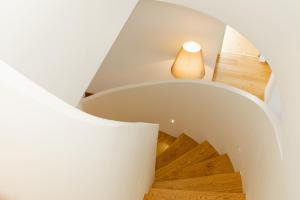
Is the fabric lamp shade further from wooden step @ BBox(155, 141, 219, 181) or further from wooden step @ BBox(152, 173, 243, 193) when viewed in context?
wooden step @ BBox(152, 173, 243, 193)

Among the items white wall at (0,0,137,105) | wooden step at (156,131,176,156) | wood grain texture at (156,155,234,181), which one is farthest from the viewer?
wooden step at (156,131,176,156)

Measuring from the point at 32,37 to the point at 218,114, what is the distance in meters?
2.81

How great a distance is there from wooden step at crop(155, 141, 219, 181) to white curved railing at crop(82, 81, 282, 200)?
0.11 meters

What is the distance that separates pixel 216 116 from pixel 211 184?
2.67 feet

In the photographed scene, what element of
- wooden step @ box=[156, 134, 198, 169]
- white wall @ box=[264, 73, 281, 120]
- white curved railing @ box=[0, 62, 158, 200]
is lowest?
white curved railing @ box=[0, 62, 158, 200]

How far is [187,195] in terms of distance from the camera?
12.3ft

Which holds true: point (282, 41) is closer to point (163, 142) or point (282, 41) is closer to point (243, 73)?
point (243, 73)

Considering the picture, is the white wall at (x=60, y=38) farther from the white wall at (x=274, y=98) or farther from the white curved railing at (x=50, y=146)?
the white wall at (x=274, y=98)

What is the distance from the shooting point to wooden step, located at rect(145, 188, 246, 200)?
3.72 meters

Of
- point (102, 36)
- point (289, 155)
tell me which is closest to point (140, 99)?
point (102, 36)

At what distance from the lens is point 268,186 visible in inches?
119

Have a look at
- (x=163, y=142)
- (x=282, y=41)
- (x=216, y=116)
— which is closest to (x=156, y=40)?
(x=216, y=116)

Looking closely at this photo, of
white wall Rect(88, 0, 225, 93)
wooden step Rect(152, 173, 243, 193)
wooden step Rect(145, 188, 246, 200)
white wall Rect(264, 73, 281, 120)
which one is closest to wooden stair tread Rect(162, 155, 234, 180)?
wooden step Rect(152, 173, 243, 193)

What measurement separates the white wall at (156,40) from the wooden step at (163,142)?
2.75 feet
